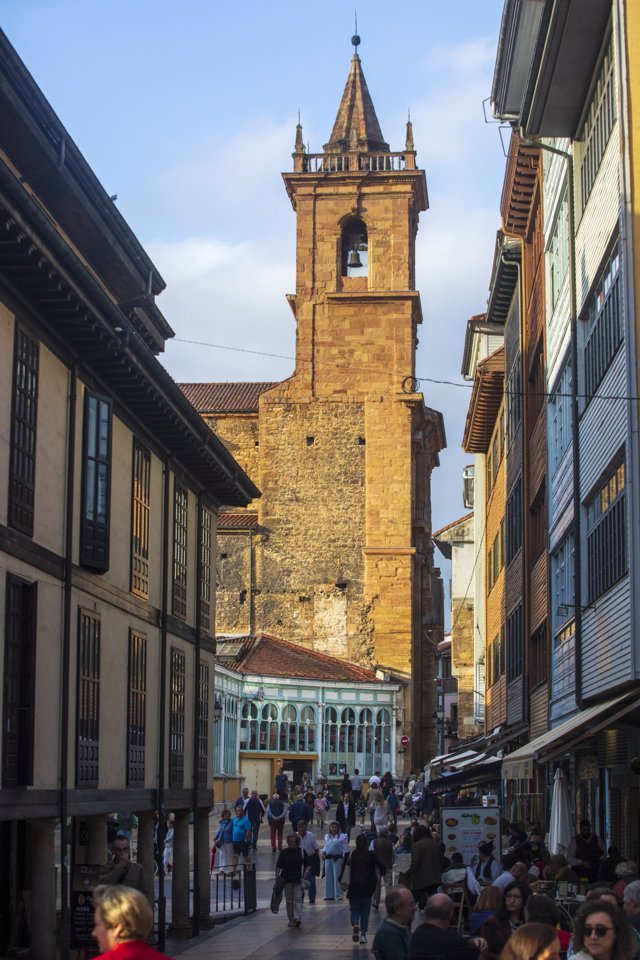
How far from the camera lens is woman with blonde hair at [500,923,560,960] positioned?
6.73 metres

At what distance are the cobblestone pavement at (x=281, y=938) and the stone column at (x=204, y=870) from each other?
24cm

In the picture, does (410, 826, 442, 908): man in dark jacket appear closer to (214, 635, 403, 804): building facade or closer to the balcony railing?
(214, 635, 403, 804): building facade

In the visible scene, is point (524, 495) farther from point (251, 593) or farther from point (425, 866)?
point (251, 593)

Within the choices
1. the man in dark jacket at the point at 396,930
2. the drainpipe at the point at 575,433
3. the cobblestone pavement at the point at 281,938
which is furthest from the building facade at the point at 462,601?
the man in dark jacket at the point at 396,930

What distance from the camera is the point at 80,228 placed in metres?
21.6

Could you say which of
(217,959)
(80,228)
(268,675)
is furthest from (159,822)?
(268,675)

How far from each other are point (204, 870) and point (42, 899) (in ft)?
31.3

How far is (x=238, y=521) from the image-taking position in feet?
219

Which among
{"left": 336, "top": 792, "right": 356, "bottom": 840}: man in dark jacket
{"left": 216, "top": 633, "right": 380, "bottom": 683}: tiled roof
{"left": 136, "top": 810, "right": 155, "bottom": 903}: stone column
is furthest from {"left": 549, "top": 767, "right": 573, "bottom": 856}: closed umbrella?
{"left": 216, "top": 633, "right": 380, "bottom": 683}: tiled roof

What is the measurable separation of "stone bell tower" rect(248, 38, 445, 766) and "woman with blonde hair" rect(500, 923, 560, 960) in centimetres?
5787

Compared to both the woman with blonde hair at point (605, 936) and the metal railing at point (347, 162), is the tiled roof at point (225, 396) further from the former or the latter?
the woman with blonde hair at point (605, 936)

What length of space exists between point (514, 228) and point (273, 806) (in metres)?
14.6

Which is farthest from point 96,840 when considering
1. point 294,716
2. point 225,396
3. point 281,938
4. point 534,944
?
point 225,396

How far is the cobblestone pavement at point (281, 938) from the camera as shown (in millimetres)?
19297
